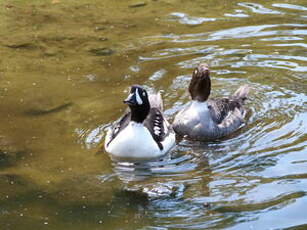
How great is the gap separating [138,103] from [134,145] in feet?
1.95

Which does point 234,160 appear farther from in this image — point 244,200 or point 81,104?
point 81,104

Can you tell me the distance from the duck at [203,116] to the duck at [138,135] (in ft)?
1.27

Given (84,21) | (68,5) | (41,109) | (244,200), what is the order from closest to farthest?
(244,200), (41,109), (84,21), (68,5)

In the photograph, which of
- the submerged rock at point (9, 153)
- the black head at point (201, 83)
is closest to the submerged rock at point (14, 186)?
the submerged rock at point (9, 153)

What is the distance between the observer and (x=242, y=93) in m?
11.3

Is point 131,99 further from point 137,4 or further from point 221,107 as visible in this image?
point 137,4

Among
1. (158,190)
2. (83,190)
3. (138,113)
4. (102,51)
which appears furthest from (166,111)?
(83,190)

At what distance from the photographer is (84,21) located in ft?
49.2

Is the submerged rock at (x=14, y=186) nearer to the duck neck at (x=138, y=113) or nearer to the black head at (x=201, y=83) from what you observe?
the duck neck at (x=138, y=113)

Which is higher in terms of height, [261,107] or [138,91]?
[138,91]

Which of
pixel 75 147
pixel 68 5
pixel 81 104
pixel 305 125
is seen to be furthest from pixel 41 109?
pixel 68 5

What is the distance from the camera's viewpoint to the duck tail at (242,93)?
11266mm

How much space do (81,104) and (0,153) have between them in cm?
204

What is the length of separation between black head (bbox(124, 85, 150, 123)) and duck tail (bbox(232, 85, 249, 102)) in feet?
6.62
